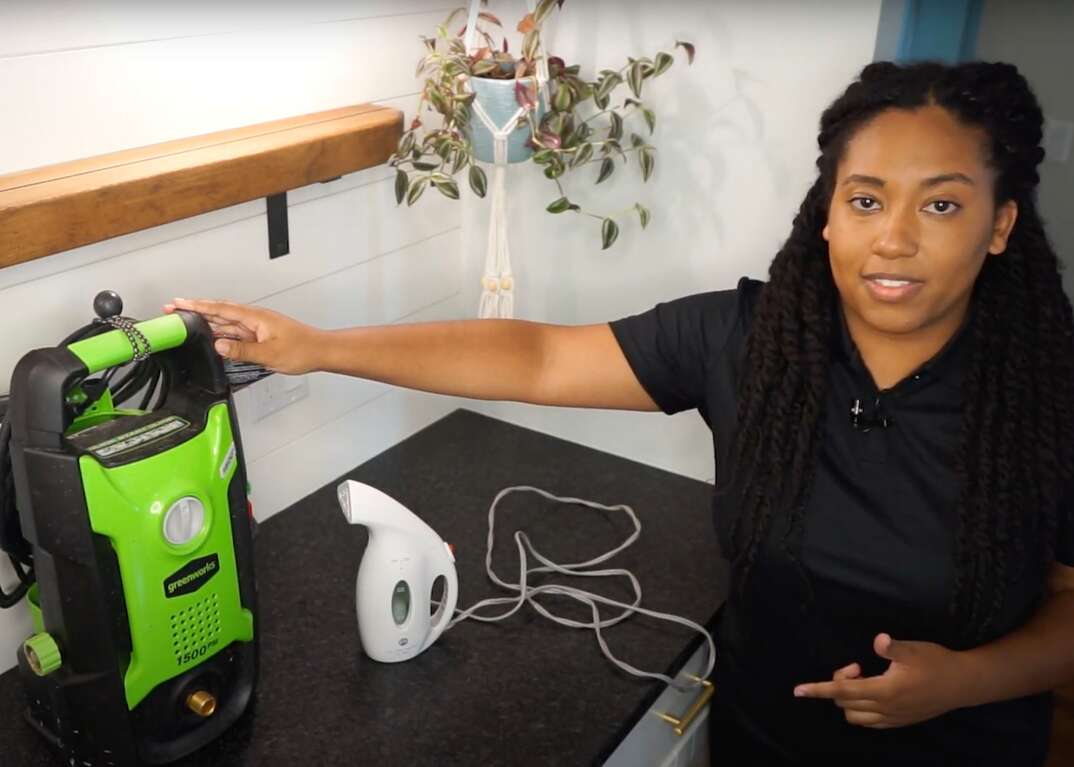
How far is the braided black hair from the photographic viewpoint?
1.06 meters

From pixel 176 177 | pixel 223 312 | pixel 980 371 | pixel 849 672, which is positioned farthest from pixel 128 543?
pixel 980 371

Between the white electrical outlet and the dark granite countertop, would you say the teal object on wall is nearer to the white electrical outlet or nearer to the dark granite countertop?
the dark granite countertop

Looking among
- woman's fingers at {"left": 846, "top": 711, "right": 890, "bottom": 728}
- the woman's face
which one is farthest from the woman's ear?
woman's fingers at {"left": 846, "top": 711, "right": 890, "bottom": 728}

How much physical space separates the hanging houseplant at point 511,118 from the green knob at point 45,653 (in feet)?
2.48

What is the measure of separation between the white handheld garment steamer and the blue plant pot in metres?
0.55

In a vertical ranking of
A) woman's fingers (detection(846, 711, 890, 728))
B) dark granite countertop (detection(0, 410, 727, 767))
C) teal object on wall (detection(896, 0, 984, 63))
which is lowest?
dark granite countertop (detection(0, 410, 727, 767))

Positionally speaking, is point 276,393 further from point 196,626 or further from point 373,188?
point 196,626

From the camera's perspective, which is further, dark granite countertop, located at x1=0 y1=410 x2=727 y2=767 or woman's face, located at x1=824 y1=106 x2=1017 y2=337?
dark granite countertop, located at x1=0 y1=410 x2=727 y2=767

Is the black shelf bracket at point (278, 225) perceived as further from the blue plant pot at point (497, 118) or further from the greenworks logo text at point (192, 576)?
the greenworks logo text at point (192, 576)

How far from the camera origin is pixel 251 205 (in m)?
1.36

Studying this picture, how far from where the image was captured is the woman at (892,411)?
1053 mm

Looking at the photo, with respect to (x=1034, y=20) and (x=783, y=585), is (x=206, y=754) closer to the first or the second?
(x=783, y=585)

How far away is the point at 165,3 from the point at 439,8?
533 millimetres

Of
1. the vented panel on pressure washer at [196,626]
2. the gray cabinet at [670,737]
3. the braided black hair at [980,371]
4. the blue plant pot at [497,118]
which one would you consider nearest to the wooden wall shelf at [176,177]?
the blue plant pot at [497,118]
